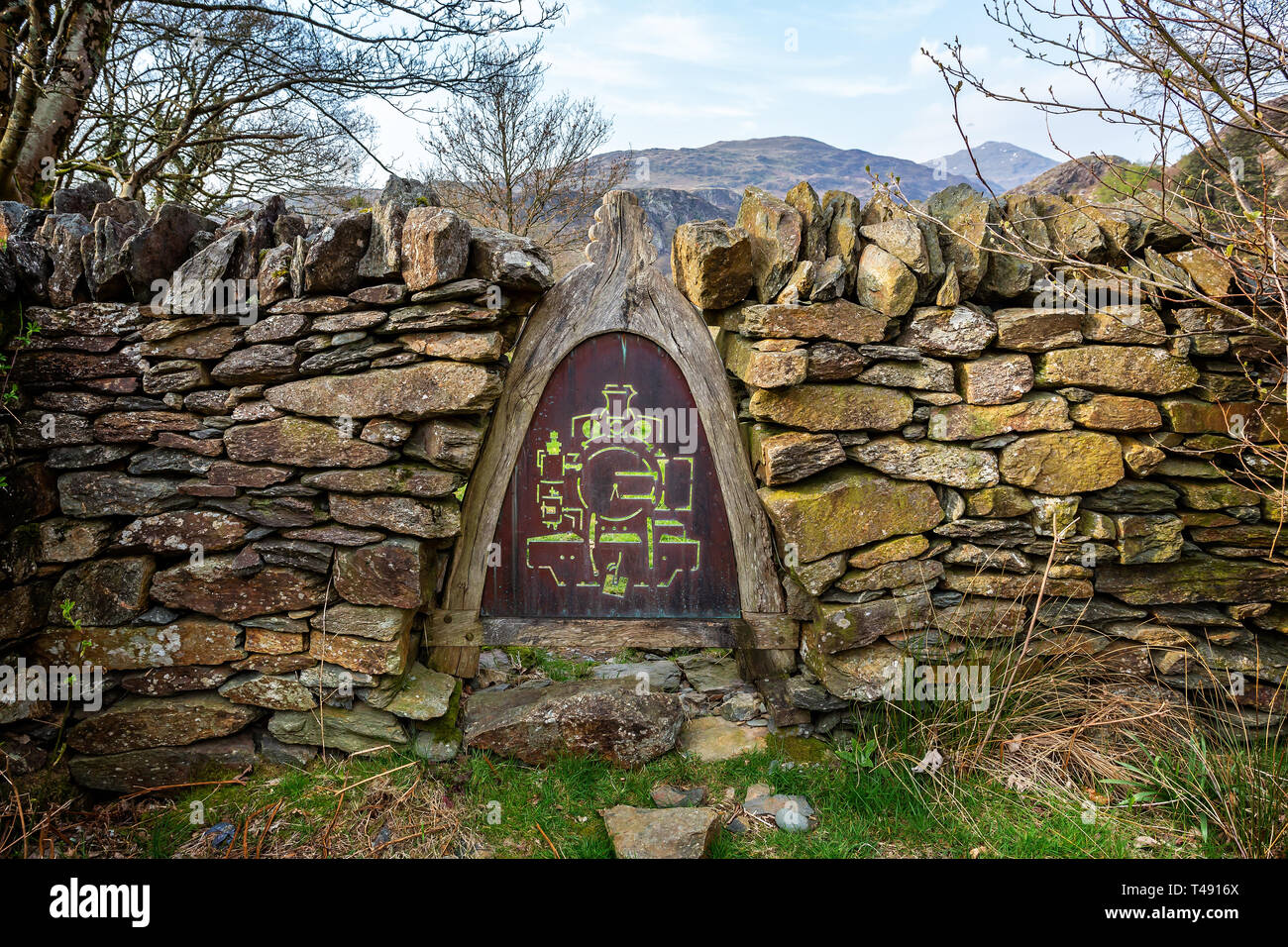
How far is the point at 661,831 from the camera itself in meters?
2.65

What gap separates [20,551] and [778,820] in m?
3.38

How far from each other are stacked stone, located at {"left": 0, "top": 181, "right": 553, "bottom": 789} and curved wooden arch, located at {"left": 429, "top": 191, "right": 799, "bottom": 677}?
215mm

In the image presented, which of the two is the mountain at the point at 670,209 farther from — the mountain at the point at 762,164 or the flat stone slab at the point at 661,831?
the flat stone slab at the point at 661,831

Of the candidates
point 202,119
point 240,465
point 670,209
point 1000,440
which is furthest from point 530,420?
point 670,209

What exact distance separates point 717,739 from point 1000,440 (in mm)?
1884

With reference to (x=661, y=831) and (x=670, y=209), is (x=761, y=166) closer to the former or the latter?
(x=670, y=209)

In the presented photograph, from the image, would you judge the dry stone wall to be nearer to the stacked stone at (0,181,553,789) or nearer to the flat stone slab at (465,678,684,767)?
the stacked stone at (0,181,553,789)

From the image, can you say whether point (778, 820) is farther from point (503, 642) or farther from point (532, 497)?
point (532, 497)

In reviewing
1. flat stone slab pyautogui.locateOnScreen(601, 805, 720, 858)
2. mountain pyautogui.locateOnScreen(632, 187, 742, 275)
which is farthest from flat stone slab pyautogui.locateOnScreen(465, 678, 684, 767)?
mountain pyautogui.locateOnScreen(632, 187, 742, 275)

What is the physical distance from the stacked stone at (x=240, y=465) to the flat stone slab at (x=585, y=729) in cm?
29

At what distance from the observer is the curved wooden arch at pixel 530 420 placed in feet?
10.9

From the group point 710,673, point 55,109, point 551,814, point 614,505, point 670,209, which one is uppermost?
point 670,209

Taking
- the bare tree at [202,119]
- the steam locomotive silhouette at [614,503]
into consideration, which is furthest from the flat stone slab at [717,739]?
the bare tree at [202,119]

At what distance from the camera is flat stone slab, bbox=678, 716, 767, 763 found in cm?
327
